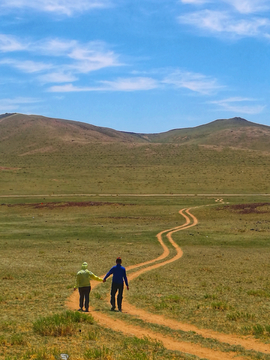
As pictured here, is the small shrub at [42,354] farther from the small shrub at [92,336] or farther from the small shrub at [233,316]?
the small shrub at [233,316]

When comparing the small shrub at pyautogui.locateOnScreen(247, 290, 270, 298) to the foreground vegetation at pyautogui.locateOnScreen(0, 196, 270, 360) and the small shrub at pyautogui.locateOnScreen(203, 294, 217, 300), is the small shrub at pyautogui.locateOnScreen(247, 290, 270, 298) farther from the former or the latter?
the small shrub at pyautogui.locateOnScreen(203, 294, 217, 300)

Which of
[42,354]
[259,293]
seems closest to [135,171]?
[259,293]

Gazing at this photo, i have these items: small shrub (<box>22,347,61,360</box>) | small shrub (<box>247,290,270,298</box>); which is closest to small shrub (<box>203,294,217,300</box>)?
small shrub (<box>247,290,270,298</box>)

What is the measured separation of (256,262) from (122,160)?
10779cm

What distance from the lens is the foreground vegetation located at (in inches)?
493

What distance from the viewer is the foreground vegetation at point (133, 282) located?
41.1ft

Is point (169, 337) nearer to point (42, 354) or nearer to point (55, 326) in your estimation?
point (55, 326)

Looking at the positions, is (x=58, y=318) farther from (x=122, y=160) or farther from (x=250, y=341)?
(x=122, y=160)

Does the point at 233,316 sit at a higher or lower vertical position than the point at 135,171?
lower

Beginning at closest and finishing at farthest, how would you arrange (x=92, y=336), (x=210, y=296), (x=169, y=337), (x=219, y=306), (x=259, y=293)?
(x=92, y=336) → (x=169, y=337) → (x=219, y=306) → (x=210, y=296) → (x=259, y=293)

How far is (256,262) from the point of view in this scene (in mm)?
30875

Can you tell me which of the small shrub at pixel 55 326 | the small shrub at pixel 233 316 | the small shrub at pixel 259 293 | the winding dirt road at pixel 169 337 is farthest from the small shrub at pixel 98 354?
the small shrub at pixel 259 293

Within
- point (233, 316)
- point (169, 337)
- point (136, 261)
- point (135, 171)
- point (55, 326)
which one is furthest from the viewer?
point (135, 171)

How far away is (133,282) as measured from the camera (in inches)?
942
